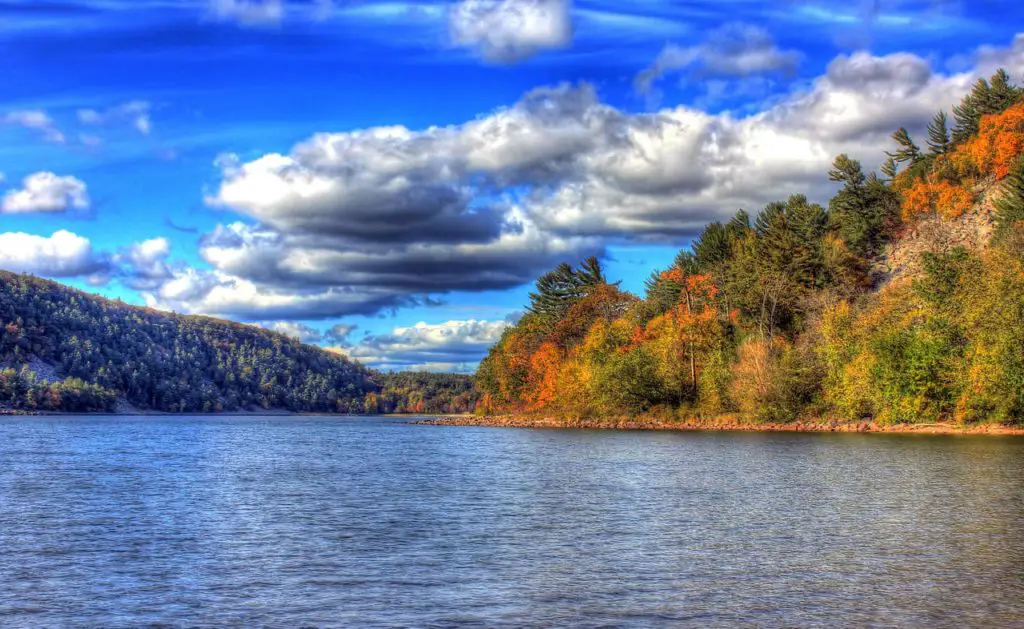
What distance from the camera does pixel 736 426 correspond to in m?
110

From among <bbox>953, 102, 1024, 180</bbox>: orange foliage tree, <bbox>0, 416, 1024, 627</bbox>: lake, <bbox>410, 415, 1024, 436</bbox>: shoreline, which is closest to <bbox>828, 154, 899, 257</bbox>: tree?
<bbox>953, 102, 1024, 180</bbox>: orange foliage tree

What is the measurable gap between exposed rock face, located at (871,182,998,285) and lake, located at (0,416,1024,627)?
8936cm

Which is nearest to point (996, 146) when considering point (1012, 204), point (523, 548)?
point (1012, 204)

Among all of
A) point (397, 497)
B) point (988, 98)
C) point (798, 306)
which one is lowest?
point (397, 497)

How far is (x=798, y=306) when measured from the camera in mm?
117250

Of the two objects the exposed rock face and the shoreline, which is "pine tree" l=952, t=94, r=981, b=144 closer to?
the exposed rock face

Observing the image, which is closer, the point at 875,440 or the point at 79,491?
the point at 79,491

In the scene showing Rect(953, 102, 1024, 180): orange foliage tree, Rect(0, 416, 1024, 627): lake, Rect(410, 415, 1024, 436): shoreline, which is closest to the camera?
Rect(0, 416, 1024, 627): lake

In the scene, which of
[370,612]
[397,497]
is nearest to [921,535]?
[370,612]

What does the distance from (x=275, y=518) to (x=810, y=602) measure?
68.3 feet

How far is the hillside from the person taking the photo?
92125mm

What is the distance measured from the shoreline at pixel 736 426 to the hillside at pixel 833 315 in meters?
1.06

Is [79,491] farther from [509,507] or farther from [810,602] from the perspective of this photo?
[810,602]

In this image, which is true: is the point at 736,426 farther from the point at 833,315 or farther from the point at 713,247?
the point at 713,247
